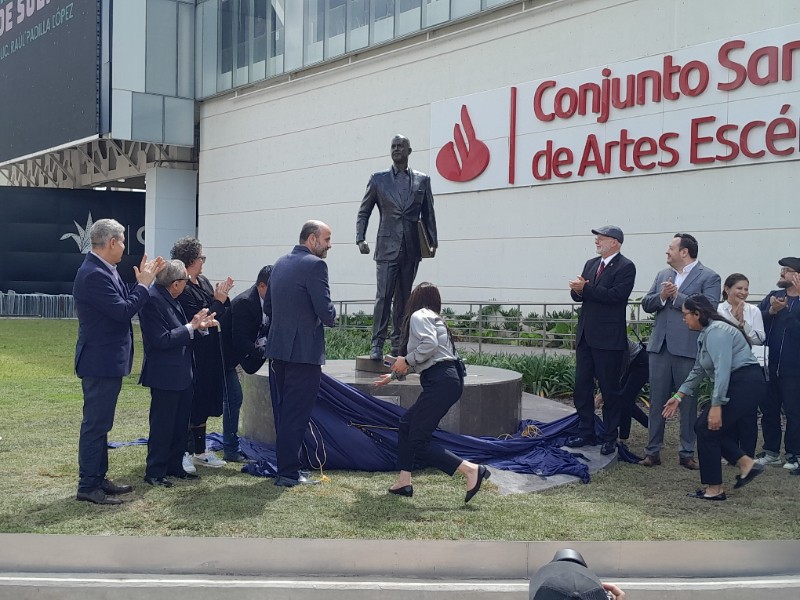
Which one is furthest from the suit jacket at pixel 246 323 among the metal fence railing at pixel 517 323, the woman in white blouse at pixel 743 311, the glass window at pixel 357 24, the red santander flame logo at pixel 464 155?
the glass window at pixel 357 24

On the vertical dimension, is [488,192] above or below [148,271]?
above

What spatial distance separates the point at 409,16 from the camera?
21656mm

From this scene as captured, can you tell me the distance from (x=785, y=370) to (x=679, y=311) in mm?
1216

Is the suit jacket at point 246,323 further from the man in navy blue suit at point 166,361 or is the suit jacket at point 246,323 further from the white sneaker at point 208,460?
the white sneaker at point 208,460

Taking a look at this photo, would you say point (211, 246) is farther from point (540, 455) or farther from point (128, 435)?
point (540, 455)

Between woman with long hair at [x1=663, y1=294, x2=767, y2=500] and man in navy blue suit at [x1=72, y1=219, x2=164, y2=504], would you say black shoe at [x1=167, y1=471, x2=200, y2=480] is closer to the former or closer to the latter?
man in navy blue suit at [x1=72, y1=219, x2=164, y2=504]

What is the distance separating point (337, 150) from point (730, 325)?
60.4 ft

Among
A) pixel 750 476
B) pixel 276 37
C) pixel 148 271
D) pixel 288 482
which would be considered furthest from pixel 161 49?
pixel 750 476

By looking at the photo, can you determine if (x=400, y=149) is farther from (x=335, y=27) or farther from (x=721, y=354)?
(x=335, y=27)

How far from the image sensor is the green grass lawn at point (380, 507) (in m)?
5.79

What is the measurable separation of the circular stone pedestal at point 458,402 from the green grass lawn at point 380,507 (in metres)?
0.83

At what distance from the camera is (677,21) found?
16109mm

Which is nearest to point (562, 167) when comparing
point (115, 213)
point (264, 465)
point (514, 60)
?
point (514, 60)

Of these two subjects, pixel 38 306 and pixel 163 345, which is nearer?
pixel 163 345
